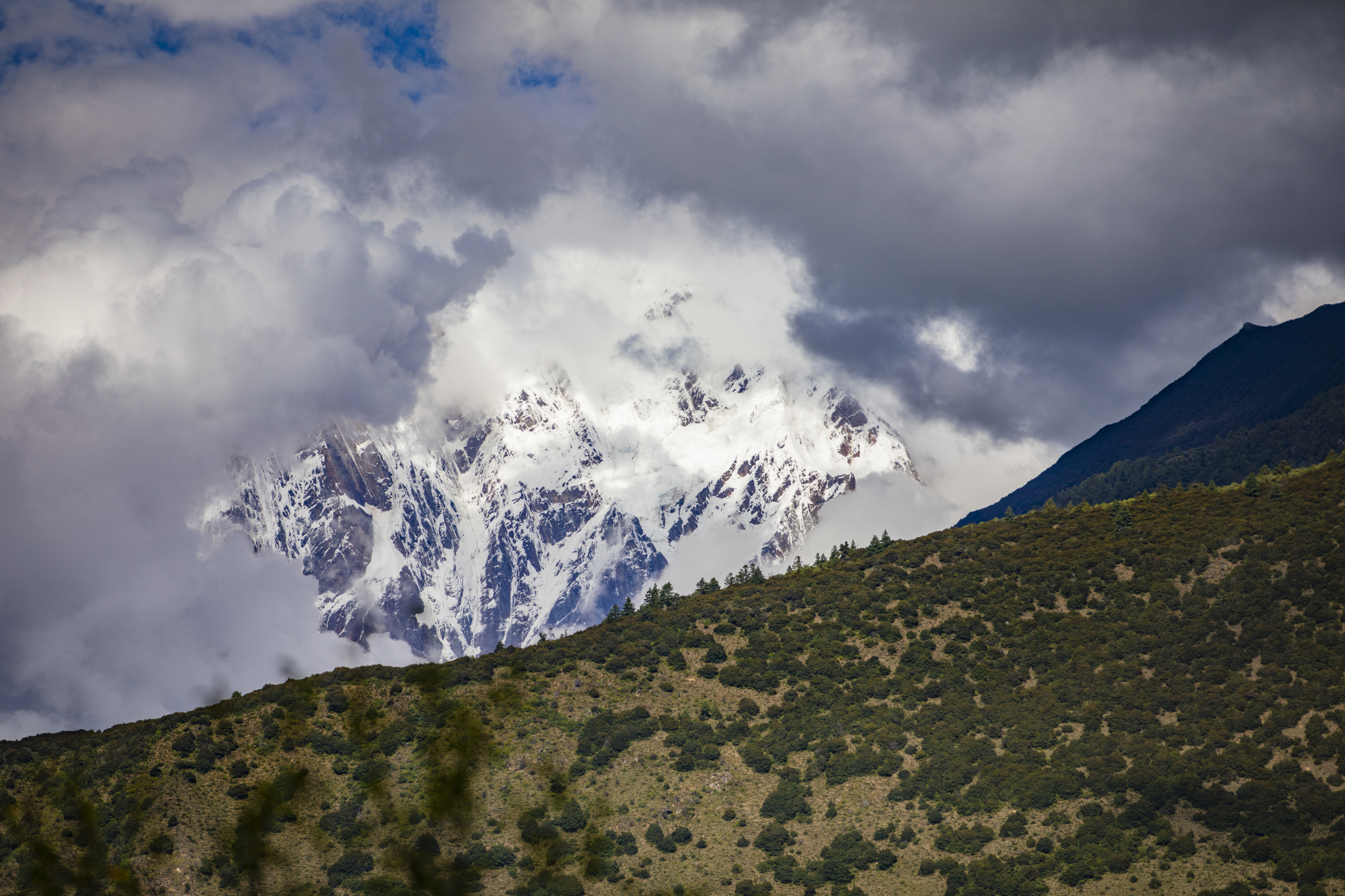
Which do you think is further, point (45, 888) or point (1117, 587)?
point (1117, 587)

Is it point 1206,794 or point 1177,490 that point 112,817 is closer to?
point 1206,794

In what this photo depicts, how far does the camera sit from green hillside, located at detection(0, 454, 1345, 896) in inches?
3573

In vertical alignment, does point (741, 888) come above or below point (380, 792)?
below

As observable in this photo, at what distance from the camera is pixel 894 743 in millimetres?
114562

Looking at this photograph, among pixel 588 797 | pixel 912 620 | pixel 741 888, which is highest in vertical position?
pixel 912 620

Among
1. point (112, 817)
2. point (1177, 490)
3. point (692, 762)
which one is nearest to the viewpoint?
point (112, 817)

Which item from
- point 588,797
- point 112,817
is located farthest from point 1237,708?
point 112,817

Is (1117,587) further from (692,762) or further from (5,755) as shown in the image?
(5,755)

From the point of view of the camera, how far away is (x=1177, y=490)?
166m

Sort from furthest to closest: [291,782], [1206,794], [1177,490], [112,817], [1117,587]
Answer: [1177,490], [1117,587], [1206,794], [112,817], [291,782]

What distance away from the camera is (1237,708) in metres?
106

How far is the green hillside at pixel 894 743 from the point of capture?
3573 inches

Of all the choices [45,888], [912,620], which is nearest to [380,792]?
[45,888]

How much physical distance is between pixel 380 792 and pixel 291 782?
28.1 inches
